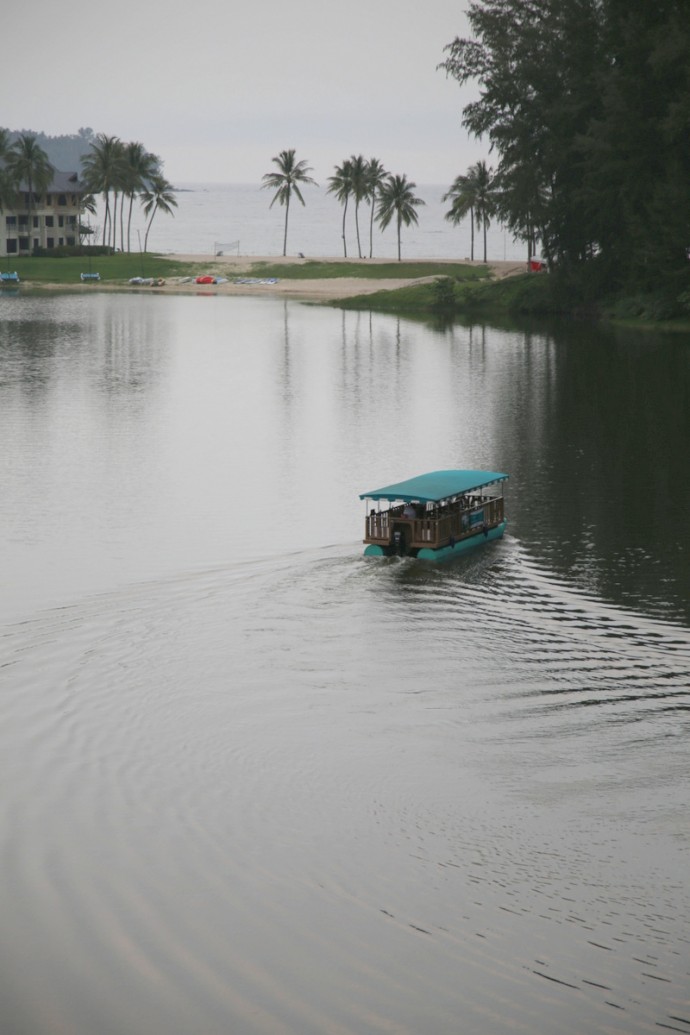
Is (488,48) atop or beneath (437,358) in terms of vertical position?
atop

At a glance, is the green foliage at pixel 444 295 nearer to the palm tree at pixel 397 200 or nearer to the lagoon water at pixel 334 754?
the palm tree at pixel 397 200

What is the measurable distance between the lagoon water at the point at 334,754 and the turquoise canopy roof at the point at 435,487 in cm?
202

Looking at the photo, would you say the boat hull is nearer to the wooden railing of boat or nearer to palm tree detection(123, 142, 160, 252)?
the wooden railing of boat

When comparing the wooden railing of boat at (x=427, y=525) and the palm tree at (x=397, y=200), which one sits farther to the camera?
the palm tree at (x=397, y=200)

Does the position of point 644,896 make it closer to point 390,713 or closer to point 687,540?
point 390,713

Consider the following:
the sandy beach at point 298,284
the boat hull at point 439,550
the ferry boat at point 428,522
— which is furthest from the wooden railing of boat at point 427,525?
the sandy beach at point 298,284

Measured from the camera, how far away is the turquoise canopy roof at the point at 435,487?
3759 centimetres

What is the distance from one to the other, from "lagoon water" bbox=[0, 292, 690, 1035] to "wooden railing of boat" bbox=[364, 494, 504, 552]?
940mm

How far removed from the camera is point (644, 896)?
18.6m

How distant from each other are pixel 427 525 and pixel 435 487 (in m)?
1.75

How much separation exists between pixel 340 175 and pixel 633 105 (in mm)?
88168

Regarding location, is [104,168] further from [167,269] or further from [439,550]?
[439,550]

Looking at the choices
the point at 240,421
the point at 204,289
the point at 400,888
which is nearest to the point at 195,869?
the point at 400,888

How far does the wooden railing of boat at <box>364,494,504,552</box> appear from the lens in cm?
3744
